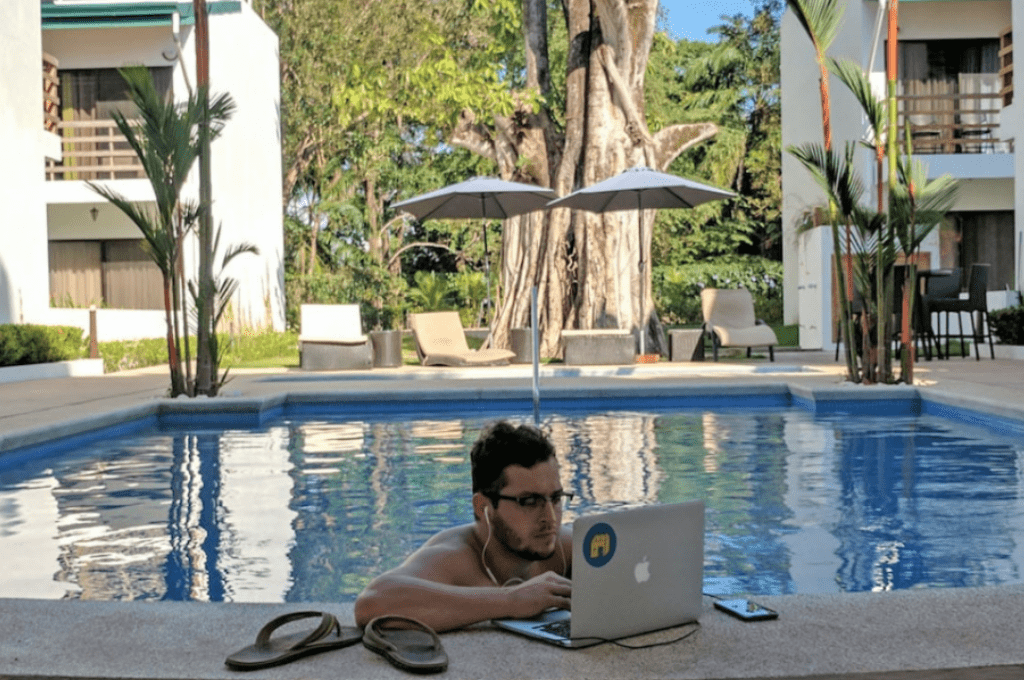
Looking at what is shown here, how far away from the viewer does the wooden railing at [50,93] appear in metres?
21.8

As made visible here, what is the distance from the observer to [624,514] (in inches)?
112

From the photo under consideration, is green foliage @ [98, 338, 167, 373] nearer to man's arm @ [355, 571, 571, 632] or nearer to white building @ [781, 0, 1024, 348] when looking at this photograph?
white building @ [781, 0, 1024, 348]

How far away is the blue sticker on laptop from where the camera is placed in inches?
110

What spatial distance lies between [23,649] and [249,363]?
16447mm

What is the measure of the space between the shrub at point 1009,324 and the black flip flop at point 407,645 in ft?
49.3

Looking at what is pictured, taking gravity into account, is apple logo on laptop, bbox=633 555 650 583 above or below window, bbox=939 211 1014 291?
below

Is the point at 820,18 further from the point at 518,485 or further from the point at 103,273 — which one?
the point at 103,273

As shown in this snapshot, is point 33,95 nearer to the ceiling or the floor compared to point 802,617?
nearer to the ceiling

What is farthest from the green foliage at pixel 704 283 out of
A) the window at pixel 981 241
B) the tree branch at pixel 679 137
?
the tree branch at pixel 679 137

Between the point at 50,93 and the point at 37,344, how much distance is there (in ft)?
25.2

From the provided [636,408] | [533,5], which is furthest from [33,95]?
[636,408]

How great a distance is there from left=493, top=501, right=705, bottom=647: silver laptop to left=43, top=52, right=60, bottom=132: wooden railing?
811 inches

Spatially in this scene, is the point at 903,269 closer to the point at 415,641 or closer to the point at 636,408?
the point at 636,408

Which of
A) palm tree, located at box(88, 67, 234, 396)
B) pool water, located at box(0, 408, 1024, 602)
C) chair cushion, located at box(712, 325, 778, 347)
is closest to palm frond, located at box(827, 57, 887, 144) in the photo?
pool water, located at box(0, 408, 1024, 602)
